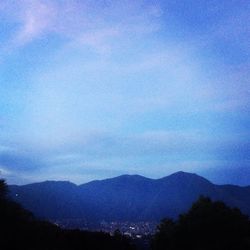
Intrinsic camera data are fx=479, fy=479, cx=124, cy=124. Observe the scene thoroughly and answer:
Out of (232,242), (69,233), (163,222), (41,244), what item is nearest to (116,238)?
(69,233)

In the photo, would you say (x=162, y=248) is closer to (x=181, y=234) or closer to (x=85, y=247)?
(x=181, y=234)

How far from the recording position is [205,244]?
4438 centimetres

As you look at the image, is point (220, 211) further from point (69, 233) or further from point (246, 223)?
point (69, 233)

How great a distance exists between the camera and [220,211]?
47688mm

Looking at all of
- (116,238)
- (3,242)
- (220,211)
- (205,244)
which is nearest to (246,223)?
(220,211)

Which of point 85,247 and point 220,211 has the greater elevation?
point 220,211

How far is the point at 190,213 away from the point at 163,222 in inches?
155

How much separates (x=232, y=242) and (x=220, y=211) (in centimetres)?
437

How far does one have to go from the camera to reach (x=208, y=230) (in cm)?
4572

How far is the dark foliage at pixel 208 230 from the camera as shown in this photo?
145 feet

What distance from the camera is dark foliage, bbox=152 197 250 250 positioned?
4409 centimetres

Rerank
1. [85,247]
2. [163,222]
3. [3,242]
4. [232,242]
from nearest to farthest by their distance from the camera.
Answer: [3,242]
[232,242]
[163,222]
[85,247]

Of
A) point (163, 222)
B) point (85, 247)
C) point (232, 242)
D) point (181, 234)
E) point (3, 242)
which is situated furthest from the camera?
point (85, 247)

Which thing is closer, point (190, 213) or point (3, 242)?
point (3, 242)
